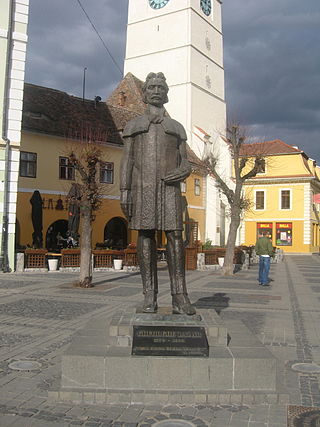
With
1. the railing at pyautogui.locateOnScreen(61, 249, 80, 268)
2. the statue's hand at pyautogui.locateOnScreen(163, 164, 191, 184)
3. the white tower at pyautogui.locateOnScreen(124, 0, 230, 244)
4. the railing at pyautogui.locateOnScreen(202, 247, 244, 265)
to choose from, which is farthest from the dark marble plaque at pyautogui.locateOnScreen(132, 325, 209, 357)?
the white tower at pyautogui.locateOnScreen(124, 0, 230, 244)

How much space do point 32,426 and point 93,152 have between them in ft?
38.0

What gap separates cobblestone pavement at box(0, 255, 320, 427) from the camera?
400 cm

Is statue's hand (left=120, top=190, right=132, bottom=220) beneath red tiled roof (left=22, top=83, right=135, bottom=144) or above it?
beneath

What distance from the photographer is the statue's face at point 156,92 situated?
5.60 m

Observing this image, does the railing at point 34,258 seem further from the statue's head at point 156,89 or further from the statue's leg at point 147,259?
the statue's head at point 156,89

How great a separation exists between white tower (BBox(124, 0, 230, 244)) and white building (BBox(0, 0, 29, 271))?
19608mm

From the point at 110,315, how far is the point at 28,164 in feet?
53.0

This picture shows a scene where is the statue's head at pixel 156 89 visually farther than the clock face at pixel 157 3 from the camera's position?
No

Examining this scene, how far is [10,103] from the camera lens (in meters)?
17.4

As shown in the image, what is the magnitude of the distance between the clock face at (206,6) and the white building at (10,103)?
24618 millimetres

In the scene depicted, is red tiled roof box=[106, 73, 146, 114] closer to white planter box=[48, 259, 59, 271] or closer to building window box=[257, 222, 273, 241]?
white planter box=[48, 259, 59, 271]

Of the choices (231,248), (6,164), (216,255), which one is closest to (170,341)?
(231,248)

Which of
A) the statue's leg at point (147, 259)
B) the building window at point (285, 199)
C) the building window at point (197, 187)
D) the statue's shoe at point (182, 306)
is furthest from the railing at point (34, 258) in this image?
the building window at point (285, 199)

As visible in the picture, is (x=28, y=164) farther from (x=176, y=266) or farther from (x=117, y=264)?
(x=176, y=266)
